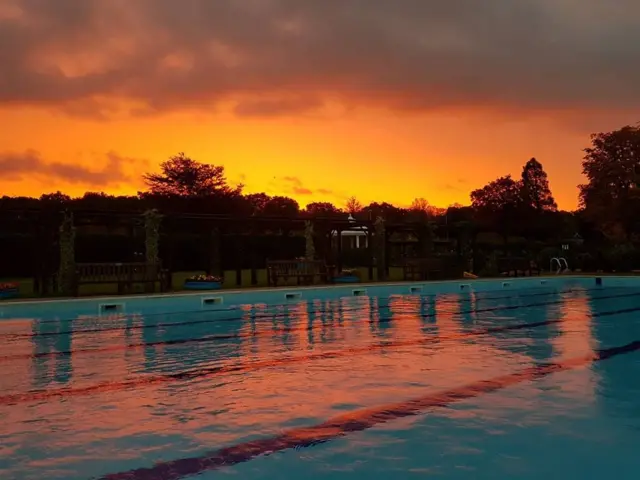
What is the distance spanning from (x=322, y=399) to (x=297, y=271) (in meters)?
14.6

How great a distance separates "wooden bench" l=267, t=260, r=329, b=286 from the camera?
19531 millimetres

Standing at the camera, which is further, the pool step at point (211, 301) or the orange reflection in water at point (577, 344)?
the pool step at point (211, 301)

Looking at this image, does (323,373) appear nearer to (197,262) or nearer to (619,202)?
(197,262)

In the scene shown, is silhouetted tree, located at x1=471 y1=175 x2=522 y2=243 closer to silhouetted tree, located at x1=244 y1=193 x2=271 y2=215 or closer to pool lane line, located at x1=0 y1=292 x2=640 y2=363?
silhouetted tree, located at x1=244 y1=193 x2=271 y2=215

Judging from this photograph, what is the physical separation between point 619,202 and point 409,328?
28259mm

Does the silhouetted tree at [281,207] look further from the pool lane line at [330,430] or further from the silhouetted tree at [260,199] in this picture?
the pool lane line at [330,430]

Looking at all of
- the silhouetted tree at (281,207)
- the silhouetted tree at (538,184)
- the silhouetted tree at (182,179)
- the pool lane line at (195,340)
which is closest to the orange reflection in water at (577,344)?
the pool lane line at (195,340)

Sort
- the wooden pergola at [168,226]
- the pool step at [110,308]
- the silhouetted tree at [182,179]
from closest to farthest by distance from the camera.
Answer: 1. the pool step at [110,308]
2. the wooden pergola at [168,226]
3. the silhouetted tree at [182,179]

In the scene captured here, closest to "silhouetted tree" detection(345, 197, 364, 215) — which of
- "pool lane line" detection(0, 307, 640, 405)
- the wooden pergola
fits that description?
the wooden pergola

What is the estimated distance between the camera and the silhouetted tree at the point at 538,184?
2566 inches

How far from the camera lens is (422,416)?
16.3ft

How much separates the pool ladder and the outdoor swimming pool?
53.3 feet

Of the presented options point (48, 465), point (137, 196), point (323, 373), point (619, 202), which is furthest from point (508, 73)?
point (137, 196)

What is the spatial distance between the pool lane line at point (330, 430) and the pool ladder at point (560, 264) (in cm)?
2190
